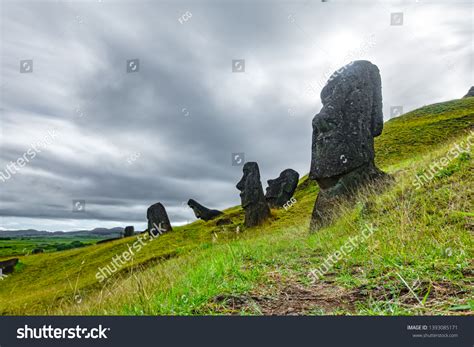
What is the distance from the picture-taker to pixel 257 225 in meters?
23.3

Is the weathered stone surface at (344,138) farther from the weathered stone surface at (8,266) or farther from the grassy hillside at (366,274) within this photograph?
the weathered stone surface at (8,266)

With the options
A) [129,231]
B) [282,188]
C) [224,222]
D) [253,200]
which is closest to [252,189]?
[253,200]

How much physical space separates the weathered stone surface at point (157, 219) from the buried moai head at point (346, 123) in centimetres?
2467

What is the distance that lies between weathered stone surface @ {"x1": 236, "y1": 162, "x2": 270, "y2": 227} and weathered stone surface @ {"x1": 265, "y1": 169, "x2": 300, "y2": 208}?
7.81 m

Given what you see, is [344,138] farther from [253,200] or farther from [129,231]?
[129,231]

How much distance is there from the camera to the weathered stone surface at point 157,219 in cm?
3397

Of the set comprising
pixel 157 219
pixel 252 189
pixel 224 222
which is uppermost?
pixel 252 189

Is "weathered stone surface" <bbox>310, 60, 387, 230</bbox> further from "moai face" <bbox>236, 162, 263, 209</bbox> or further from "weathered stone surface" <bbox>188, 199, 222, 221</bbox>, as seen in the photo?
"weathered stone surface" <bbox>188, 199, 222, 221</bbox>

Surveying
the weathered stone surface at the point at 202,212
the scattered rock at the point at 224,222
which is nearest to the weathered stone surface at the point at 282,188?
the scattered rock at the point at 224,222

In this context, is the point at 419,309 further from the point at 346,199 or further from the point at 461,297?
the point at 346,199

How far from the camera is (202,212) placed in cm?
3725

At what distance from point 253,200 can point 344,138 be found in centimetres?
1303
